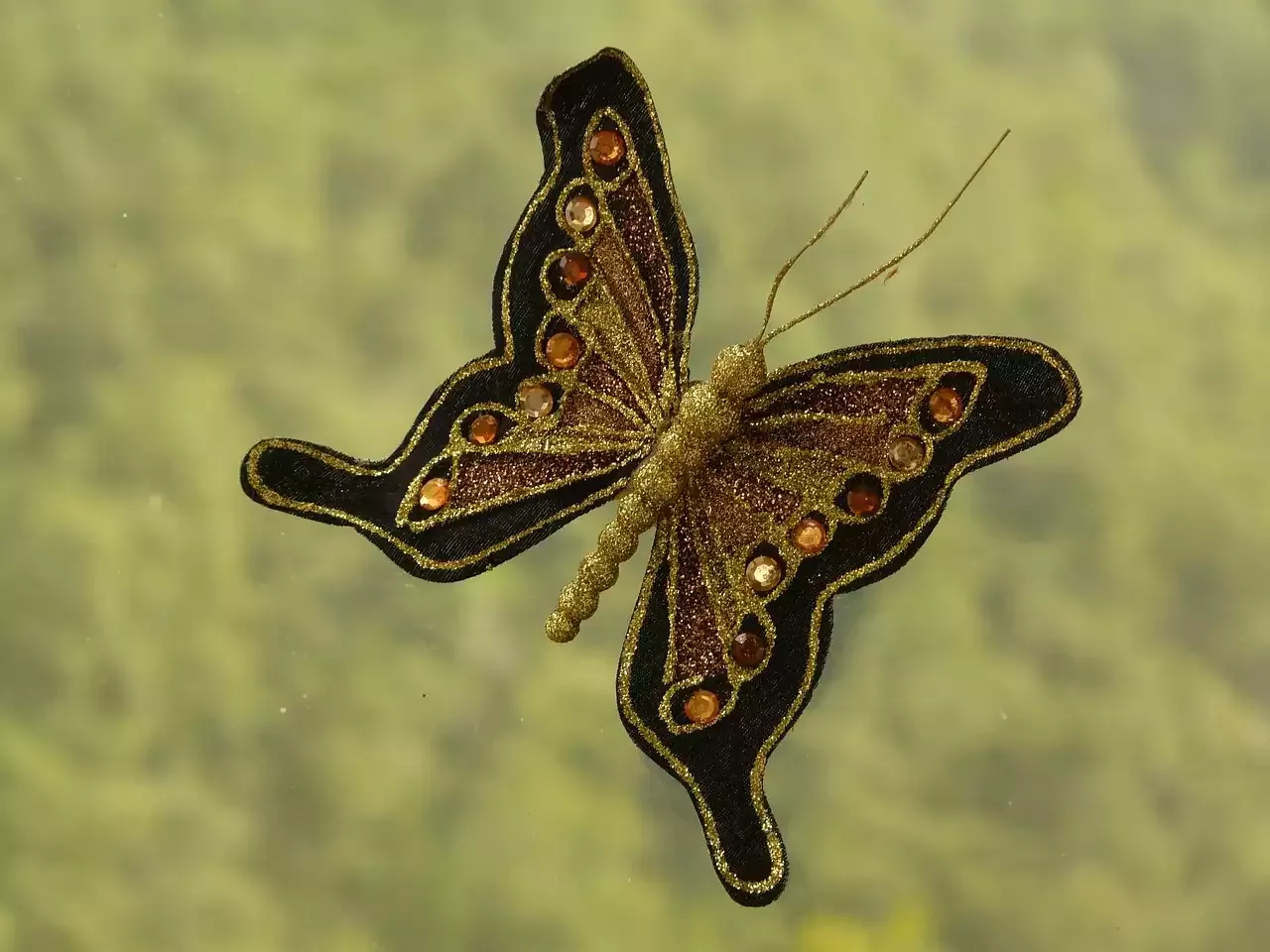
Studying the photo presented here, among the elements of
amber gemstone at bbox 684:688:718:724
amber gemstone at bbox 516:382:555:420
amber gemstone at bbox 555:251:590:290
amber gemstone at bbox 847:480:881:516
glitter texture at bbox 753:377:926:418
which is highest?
amber gemstone at bbox 555:251:590:290

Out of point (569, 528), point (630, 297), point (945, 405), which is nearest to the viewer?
point (945, 405)

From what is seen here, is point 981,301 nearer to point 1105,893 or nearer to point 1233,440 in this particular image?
point 1233,440

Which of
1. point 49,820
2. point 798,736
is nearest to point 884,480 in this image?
point 798,736

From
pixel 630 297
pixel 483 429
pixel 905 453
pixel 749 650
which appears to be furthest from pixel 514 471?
pixel 905 453

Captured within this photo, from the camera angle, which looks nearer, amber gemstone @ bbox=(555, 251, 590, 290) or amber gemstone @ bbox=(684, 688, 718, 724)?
amber gemstone @ bbox=(684, 688, 718, 724)

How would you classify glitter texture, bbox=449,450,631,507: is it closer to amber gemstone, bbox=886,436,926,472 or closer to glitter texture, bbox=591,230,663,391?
glitter texture, bbox=591,230,663,391

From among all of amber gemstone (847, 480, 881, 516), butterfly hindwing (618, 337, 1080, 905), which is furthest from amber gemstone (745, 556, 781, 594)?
amber gemstone (847, 480, 881, 516)

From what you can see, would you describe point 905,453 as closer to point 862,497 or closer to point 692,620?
point 862,497
